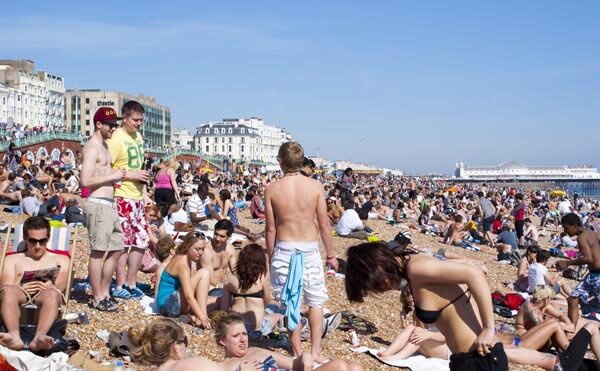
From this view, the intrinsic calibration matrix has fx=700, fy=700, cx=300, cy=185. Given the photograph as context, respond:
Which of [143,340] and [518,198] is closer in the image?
[143,340]

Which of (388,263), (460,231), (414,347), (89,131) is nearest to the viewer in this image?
(388,263)

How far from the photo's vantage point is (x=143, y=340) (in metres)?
3.58

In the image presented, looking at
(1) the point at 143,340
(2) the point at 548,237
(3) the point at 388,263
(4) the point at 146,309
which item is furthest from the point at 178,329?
(2) the point at 548,237

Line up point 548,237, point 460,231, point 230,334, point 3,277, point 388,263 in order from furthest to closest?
point 548,237
point 460,231
point 3,277
point 230,334
point 388,263

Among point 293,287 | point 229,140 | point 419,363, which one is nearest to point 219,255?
point 293,287

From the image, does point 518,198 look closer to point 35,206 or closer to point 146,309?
point 35,206

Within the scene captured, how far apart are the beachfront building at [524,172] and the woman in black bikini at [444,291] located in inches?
5647

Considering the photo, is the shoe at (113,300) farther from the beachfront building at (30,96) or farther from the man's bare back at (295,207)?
the beachfront building at (30,96)

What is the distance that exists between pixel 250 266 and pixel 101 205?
4.35ft

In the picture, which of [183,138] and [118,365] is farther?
[183,138]

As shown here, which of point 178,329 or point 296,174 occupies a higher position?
point 296,174

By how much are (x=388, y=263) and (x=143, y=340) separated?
134 cm

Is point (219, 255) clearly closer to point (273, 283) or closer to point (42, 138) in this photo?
point (273, 283)

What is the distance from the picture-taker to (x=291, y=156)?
5.10 metres
